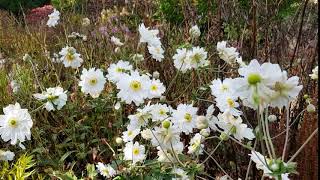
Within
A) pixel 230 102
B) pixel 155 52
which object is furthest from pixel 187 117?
pixel 155 52

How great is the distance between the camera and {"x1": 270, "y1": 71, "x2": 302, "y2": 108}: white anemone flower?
50.8 inches

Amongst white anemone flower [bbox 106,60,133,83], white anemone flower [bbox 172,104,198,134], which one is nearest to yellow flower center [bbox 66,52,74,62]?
white anemone flower [bbox 106,60,133,83]

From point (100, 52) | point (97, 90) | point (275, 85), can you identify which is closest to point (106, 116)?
point (97, 90)

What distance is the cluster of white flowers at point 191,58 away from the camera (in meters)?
2.42

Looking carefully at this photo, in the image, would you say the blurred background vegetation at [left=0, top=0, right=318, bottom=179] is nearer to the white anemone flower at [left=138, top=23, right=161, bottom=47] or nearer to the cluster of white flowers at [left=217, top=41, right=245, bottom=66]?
the cluster of white flowers at [left=217, top=41, right=245, bottom=66]

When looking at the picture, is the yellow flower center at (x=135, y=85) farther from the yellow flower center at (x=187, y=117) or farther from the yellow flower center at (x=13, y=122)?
the yellow flower center at (x=13, y=122)

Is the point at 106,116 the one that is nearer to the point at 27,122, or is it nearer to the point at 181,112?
the point at 27,122

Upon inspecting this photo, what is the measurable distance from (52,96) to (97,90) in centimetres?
19

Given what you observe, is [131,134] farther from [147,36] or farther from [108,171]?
[147,36]

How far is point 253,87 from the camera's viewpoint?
1253mm

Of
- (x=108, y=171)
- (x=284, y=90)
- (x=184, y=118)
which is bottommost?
(x=108, y=171)

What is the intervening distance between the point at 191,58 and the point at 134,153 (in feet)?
1.95

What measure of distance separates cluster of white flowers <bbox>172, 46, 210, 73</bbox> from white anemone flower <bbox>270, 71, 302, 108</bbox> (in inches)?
43.6

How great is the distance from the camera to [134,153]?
2012mm
